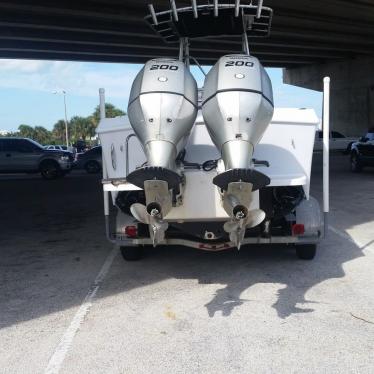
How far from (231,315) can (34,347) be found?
5.72ft

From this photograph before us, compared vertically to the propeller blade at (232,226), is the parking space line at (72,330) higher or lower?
lower

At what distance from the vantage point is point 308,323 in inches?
191

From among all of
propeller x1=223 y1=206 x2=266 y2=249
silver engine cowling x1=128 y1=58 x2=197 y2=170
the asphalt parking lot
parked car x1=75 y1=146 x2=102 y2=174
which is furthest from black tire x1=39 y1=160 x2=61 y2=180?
propeller x1=223 y1=206 x2=266 y2=249

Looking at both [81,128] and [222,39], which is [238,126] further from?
[81,128]

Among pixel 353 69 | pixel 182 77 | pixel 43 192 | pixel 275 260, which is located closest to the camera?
pixel 182 77

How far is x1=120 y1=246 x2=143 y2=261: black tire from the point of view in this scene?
23.8 ft

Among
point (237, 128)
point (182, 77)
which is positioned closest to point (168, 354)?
point (237, 128)

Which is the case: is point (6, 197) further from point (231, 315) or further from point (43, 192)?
point (231, 315)

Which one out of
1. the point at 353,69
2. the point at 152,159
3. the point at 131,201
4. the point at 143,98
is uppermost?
the point at 353,69

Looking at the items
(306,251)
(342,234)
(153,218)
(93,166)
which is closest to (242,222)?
(153,218)

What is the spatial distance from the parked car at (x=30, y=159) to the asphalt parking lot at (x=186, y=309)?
49.3 feet

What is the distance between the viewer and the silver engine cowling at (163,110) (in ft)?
15.4

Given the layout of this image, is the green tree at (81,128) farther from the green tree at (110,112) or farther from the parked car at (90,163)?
the parked car at (90,163)

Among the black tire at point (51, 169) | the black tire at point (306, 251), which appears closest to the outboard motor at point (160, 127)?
the black tire at point (306, 251)
